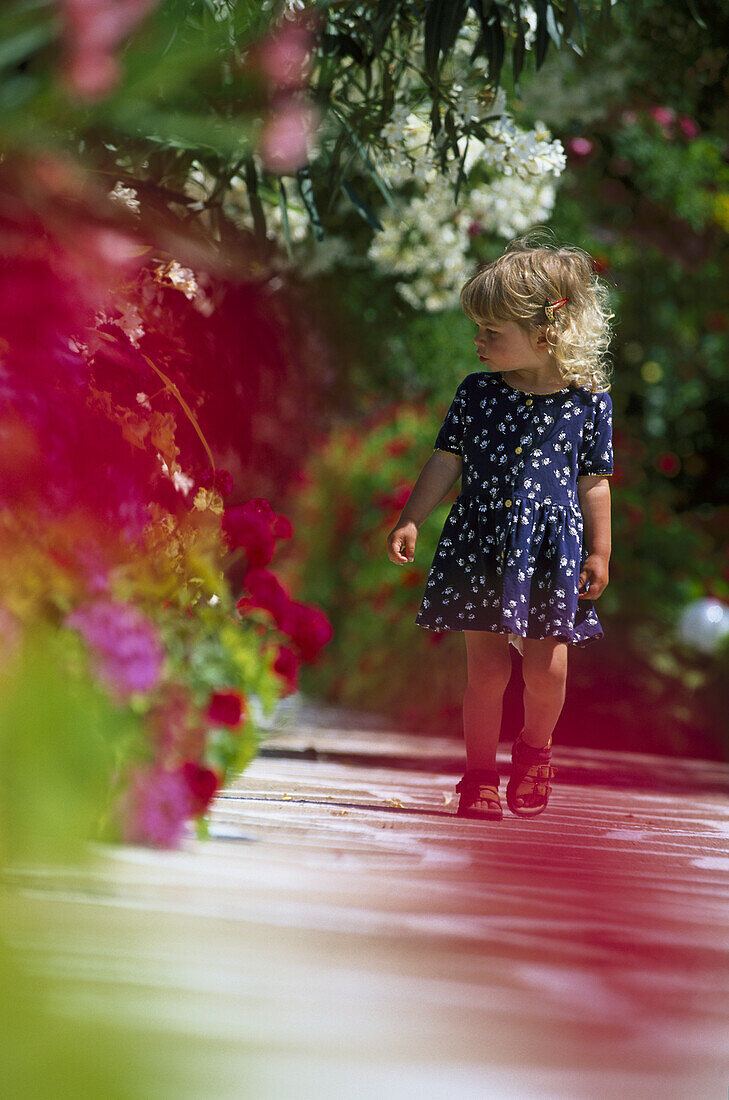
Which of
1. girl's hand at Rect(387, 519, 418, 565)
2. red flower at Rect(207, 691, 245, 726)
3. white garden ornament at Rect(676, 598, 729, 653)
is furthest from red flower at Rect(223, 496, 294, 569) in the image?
white garden ornament at Rect(676, 598, 729, 653)

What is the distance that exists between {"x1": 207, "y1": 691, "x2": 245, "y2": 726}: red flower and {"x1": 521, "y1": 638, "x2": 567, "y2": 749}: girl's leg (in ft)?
1.89

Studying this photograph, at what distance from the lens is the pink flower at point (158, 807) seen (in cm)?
113

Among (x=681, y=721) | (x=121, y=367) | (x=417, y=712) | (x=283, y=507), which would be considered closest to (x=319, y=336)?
(x=283, y=507)

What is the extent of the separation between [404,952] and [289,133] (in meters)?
1.33

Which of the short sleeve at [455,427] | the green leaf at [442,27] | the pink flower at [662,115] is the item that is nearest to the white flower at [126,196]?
the green leaf at [442,27]

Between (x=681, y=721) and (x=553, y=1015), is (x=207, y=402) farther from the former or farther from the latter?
(x=681, y=721)

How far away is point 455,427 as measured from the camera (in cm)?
190

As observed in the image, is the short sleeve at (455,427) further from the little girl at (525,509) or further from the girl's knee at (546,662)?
the girl's knee at (546,662)

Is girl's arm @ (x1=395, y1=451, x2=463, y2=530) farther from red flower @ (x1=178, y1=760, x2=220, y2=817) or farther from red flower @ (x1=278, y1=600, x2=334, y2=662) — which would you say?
red flower @ (x1=178, y1=760, x2=220, y2=817)

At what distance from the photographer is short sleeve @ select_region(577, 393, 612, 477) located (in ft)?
6.06

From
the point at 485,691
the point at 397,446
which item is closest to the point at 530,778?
the point at 485,691

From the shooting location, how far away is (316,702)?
171 inches

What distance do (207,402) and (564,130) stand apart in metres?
2.48

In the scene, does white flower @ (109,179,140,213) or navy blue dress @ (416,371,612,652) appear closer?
navy blue dress @ (416,371,612,652)
